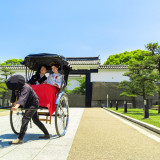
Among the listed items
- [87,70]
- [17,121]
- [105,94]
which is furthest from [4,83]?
[17,121]

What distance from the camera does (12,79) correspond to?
152 inches

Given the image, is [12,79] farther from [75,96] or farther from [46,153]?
[75,96]

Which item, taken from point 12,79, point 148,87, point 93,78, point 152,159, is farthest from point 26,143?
point 93,78

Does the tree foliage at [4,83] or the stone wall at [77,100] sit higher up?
the tree foliage at [4,83]

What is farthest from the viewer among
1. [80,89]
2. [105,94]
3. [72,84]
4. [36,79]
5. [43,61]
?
[72,84]

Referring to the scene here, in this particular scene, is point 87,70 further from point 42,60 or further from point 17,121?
point 17,121

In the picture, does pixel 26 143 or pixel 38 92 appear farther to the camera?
pixel 38 92

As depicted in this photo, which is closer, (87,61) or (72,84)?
(87,61)

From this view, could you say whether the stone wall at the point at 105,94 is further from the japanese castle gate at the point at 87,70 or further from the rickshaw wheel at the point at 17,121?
the rickshaw wheel at the point at 17,121

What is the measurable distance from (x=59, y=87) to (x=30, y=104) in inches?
43.7

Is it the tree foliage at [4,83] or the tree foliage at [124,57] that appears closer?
the tree foliage at [4,83]

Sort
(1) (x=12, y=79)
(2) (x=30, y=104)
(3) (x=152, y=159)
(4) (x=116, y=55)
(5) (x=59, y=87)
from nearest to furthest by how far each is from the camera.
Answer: (3) (x=152, y=159) < (1) (x=12, y=79) < (2) (x=30, y=104) < (5) (x=59, y=87) < (4) (x=116, y=55)

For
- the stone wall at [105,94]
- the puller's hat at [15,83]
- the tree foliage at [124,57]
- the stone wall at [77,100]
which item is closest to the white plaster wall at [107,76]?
the stone wall at [105,94]

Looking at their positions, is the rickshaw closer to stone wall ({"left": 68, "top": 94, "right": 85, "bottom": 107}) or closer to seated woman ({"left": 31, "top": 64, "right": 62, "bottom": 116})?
seated woman ({"left": 31, "top": 64, "right": 62, "bottom": 116})
